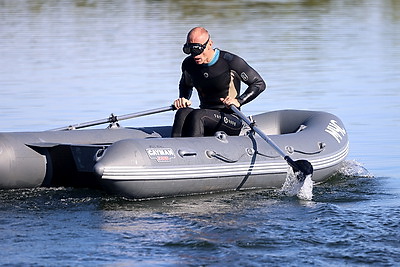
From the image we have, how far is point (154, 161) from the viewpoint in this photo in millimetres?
7918

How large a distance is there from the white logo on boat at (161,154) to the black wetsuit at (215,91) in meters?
0.61

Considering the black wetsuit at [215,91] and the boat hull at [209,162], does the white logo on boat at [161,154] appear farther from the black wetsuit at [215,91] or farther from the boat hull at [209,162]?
the black wetsuit at [215,91]

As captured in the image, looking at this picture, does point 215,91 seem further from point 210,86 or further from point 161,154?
point 161,154

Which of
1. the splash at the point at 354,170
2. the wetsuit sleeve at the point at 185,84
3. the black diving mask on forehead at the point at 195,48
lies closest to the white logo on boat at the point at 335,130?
the splash at the point at 354,170

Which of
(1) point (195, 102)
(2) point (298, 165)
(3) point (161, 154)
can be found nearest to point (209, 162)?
(3) point (161, 154)

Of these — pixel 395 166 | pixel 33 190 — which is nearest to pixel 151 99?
pixel 395 166

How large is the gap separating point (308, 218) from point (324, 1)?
29819 mm

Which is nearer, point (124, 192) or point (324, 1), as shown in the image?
point (124, 192)

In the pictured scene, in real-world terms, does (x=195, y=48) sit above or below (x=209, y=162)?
above

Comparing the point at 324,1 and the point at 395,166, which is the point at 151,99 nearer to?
the point at 395,166

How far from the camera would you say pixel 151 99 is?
1459 cm

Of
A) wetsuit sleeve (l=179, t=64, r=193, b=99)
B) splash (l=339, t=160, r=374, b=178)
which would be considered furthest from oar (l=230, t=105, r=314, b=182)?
splash (l=339, t=160, r=374, b=178)

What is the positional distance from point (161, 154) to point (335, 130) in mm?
2168

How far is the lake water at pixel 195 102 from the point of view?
256 inches
